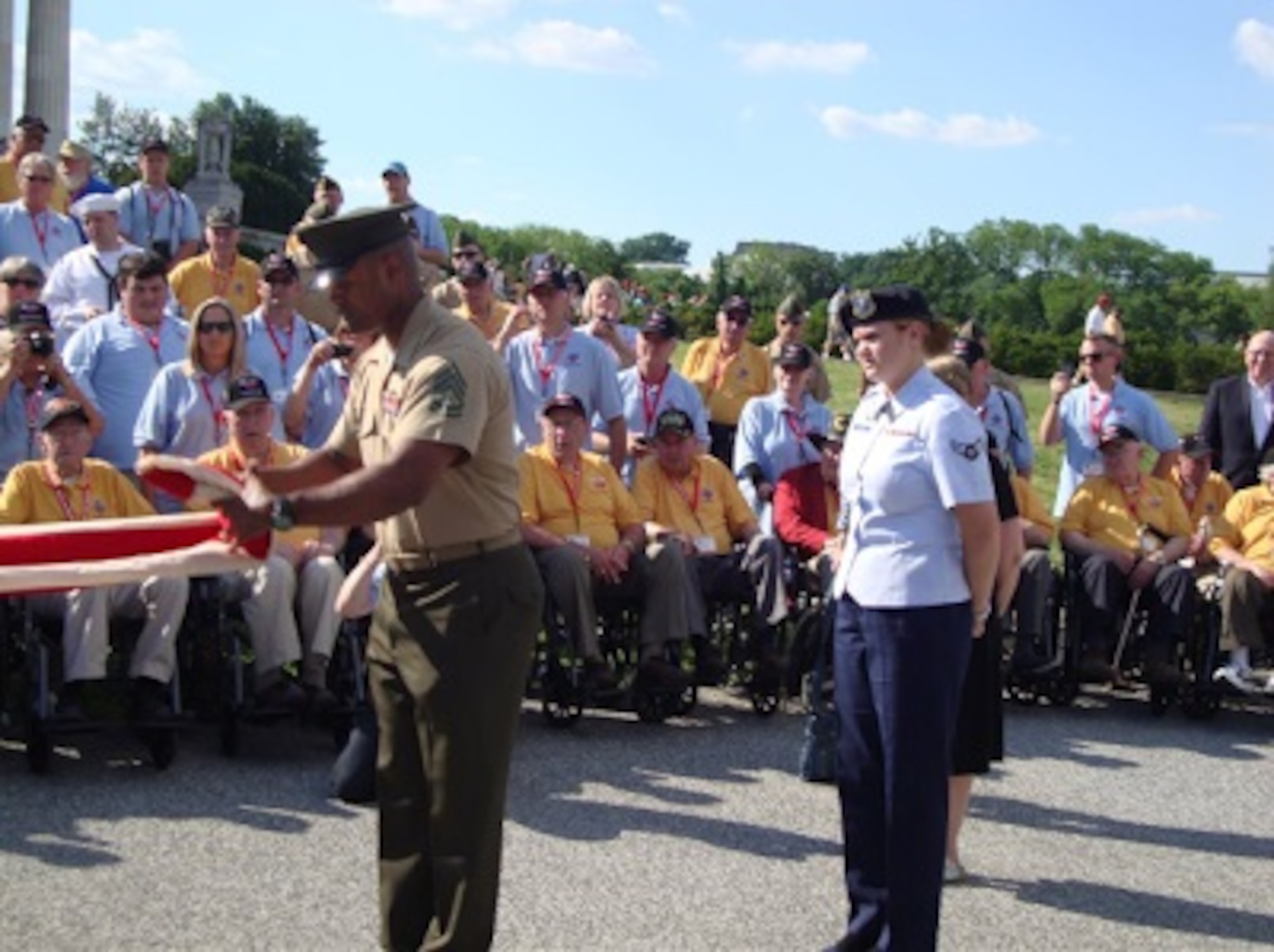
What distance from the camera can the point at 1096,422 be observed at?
10.1 metres

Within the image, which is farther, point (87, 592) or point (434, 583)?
point (87, 592)

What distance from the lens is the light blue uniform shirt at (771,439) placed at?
31.6 feet

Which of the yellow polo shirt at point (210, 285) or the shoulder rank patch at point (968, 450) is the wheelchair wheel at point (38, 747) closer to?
the shoulder rank patch at point (968, 450)

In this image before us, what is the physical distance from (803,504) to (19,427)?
4.05m

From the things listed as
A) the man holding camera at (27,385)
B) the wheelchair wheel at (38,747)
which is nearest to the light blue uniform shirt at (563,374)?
the man holding camera at (27,385)

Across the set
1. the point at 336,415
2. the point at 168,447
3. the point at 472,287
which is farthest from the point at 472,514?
the point at 472,287

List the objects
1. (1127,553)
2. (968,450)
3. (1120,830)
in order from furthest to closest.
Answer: (1127,553) → (1120,830) → (968,450)

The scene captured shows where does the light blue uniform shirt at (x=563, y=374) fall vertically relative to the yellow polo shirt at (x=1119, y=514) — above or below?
above

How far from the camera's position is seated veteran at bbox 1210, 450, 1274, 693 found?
8.78m

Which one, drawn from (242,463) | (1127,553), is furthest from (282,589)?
(1127,553)

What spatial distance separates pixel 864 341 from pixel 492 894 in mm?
1883

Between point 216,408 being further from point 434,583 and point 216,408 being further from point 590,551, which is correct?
point 434,583

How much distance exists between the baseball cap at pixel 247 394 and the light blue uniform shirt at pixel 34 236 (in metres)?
3.94

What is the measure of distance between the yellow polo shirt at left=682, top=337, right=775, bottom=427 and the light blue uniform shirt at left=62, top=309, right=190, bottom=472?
12.3ft
